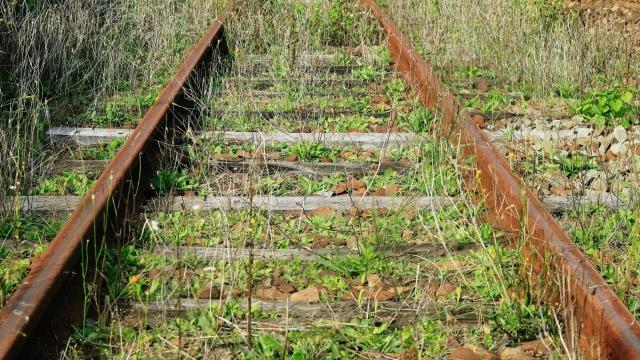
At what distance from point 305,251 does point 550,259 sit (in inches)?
42.8

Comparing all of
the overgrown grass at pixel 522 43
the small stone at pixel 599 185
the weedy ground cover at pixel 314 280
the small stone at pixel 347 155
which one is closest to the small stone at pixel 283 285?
the weedy ground cover at pixel 314 280

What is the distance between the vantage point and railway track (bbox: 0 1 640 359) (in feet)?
9.59

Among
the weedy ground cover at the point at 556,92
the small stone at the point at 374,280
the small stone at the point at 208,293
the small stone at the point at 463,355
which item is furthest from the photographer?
the weedy ground cover at the point at 556,92

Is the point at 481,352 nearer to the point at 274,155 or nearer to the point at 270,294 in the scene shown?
the point at 270,294

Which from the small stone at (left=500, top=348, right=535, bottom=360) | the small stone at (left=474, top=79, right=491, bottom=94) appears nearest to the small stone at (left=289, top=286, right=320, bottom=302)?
the small stone at (left=500, top=348, right=535, bottom=360)

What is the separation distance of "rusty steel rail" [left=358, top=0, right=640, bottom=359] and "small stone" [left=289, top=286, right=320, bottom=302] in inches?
32.5

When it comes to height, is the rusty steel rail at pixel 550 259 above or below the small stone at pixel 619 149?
above

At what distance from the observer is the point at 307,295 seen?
331 cm

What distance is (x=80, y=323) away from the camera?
304 centimetres

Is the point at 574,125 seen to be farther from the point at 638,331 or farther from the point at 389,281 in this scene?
the point at 638,331

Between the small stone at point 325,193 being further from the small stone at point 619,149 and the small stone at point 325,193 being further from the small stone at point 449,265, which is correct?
the small stone at point 619,149

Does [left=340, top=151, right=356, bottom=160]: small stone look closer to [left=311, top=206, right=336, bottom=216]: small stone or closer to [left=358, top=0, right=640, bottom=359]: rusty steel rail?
[left=358, top=0, right=640, bottom=359]: rusty steel rail

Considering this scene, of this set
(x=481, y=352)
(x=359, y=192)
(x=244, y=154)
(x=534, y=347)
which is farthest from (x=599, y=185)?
(x=244, y=154)

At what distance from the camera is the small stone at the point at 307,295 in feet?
10.8
